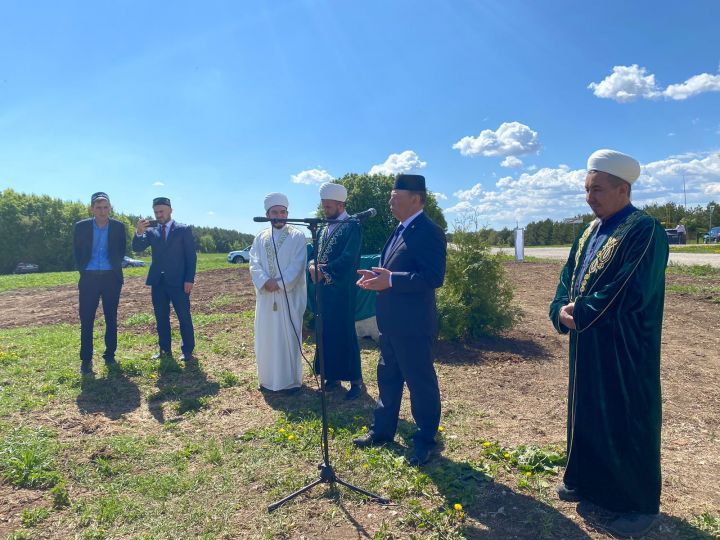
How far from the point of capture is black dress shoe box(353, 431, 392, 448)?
399cm

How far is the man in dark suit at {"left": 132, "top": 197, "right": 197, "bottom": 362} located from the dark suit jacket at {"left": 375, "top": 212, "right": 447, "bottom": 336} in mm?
4004

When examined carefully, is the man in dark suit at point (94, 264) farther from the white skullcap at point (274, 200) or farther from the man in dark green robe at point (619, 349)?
the man in dark green robe at point (619, 349)

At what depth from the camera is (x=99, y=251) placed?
21.1ft

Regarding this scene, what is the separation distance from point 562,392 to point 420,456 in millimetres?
2295

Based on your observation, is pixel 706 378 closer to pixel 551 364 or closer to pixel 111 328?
pixel 551 364

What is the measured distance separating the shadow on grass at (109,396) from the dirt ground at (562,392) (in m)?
0.38

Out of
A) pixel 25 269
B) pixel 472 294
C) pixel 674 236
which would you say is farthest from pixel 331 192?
pixel 674 236

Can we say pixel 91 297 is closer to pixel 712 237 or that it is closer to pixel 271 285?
pixel 271 285

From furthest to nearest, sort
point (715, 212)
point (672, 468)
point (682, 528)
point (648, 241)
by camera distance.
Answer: point (715, 212) < point (672, 468) < point (682, 528) < point (648, 241)

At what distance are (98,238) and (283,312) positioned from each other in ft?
9.41

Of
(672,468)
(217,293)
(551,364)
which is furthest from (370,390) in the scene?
(217,293)

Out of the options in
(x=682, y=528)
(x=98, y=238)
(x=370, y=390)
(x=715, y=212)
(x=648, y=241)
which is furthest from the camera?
(x=715, y=212)

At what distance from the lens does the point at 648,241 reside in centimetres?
266

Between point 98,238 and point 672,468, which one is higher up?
point 98,238
